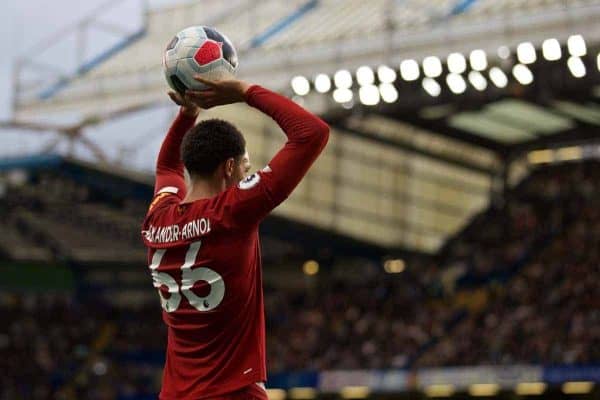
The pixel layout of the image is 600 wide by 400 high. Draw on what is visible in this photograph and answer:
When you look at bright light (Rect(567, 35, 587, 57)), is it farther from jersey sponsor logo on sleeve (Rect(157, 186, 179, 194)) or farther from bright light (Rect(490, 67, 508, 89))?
jersey sponsor logo on sleeve (Rect(157, 186, 179, 194))

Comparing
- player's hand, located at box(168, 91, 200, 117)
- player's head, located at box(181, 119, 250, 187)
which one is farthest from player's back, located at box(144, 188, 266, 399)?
player's hand, located at box(168, 91, 200, 117)

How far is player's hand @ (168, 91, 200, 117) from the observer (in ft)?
16.8

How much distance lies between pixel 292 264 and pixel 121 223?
20.9 ft

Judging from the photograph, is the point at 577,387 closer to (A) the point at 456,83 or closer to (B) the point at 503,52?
(A) the point at 456,83

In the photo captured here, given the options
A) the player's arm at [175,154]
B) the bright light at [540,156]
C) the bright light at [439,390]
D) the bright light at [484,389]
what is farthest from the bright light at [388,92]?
the player's arm at [175,154]

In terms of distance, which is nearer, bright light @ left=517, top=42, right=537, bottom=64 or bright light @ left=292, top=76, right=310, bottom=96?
bright light @ left=517, top=42, right=537, bottom=64

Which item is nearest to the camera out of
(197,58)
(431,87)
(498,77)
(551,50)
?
(197,58)

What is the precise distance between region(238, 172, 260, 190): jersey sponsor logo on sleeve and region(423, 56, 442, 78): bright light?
2280 cm

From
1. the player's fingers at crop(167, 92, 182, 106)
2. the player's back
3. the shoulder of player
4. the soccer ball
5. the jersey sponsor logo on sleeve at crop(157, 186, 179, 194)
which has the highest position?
the soccer ball

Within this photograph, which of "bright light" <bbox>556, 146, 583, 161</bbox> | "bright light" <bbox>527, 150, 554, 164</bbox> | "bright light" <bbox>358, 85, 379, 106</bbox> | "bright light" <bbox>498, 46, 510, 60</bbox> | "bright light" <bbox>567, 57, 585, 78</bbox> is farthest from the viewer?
"bright light" <bbox>527, 150, 554, 164</bbox>

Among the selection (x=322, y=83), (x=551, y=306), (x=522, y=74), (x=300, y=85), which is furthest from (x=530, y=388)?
(x=300, y=85)

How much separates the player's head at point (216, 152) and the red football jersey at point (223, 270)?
11cm

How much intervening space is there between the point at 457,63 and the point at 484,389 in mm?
8083

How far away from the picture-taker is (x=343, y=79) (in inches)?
1166
